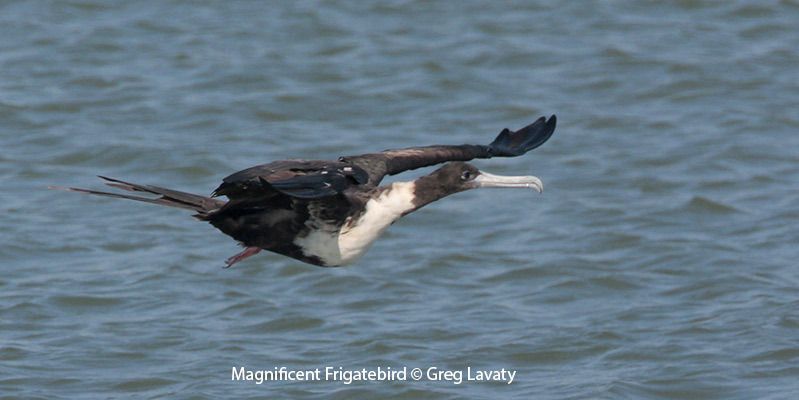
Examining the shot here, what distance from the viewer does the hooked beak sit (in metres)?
8.92

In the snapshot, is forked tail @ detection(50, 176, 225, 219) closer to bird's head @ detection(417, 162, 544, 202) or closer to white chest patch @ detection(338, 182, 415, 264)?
white chest patch @ detection(338, 182, 415, 264)

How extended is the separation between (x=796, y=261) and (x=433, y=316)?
299 cm

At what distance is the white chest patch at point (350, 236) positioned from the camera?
8750mm

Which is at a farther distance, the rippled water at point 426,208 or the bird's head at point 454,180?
the rippled water at point 426,208

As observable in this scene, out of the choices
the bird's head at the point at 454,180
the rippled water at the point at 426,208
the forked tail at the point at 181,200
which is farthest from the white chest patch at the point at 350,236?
the rippled water at the point at 426,208

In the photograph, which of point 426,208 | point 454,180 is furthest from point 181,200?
point 426,208

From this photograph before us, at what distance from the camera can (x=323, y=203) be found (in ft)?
28.5

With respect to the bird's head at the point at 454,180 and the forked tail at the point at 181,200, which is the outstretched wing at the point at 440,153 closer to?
the bird's head at the point at 454,180

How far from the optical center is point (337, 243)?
8750 mm

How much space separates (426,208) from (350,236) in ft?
16.8

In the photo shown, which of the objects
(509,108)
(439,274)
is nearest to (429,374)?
(439,274)

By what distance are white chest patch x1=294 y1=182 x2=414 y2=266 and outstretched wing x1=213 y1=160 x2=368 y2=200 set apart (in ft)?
0.76

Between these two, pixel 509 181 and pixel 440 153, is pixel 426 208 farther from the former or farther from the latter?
pixel 509 181

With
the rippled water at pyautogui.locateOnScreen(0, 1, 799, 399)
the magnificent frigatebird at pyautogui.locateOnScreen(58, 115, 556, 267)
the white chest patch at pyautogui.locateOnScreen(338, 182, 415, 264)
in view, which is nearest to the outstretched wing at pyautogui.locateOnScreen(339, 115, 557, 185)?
the magnificent frigatebird at pyautogui.locateOnScreen(58, 115, 556, 267)
